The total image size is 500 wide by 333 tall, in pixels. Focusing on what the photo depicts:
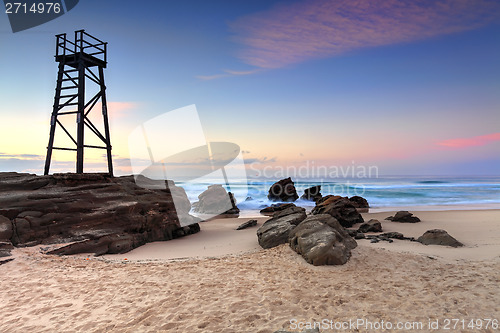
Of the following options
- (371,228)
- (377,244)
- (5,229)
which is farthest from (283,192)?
(5,229)

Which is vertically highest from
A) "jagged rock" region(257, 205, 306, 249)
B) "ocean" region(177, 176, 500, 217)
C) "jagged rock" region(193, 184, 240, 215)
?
"jagged rock" region(257, 205, 306, 249)

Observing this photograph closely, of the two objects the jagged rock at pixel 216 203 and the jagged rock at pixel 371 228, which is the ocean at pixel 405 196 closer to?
the jagged rock at pixel 216 203

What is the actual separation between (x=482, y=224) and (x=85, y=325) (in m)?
16.6

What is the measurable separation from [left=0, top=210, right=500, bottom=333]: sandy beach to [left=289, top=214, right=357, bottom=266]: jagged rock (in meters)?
0.27

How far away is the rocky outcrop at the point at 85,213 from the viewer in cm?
838

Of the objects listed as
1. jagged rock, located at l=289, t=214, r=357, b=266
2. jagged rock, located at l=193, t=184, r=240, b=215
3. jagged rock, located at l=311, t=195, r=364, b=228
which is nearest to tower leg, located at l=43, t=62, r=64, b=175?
jagged rock, located at l=289, t=214, r=357, b=266

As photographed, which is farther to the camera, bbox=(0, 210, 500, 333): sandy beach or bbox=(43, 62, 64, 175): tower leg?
Answer: bbox=(43, 62, 64, 175): tower leg

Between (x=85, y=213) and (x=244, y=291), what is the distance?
6476mm

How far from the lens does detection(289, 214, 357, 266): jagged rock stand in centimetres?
716

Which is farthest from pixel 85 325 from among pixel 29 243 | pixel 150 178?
pixel 150 178

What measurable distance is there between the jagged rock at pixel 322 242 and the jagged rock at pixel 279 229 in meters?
0.60

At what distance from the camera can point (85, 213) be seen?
30.4 ft

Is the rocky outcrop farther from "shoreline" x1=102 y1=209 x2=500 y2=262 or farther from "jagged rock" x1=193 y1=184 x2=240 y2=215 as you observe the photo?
"jagged rock" x1=193 y1=184 x2=240 y2=215

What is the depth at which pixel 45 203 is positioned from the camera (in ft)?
29.2
